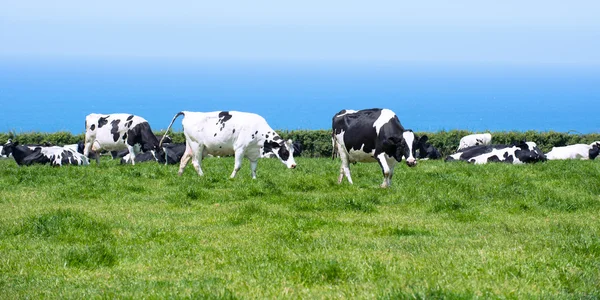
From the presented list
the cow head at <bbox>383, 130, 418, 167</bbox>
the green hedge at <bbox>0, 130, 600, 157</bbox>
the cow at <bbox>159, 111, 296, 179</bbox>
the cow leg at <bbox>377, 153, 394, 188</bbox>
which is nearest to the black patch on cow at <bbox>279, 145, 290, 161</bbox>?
the cow at <bbox>159, 111, 296, 179</bbox>

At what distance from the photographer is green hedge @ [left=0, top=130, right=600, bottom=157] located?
142 ft

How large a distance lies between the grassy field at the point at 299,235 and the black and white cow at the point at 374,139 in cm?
72

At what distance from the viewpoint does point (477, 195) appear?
1688 centimetres

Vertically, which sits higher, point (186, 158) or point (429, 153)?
point (186, 158)

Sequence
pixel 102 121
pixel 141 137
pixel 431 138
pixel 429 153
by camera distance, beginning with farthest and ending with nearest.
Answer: pixel 431 138, pixel 429 153, pixel 102 121, pixel 141 137

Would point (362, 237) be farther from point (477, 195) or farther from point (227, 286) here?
point (477, 195)

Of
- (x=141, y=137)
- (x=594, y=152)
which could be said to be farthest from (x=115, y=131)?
(x=594, y=152)

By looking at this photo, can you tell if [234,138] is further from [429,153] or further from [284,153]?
[429,153]


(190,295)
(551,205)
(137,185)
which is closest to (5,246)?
(190,295)

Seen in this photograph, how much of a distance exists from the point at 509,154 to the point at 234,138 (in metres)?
14.1

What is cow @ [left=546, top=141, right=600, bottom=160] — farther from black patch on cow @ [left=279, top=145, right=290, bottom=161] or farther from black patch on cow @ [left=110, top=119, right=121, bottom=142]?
black patch on cow @ [left=110, top=119, right=121, bottom=142]

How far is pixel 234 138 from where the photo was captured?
21438 millimetres

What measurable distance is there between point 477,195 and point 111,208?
7.84 meters

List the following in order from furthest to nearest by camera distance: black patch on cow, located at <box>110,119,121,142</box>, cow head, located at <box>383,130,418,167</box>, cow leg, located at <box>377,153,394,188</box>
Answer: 1. black patch on cow, located at <box>110,119,121,142</box>
2. cow head, located at <box>383,130,418,167</box>
3. cow leg, located at <box>377,153,394,188</box>
